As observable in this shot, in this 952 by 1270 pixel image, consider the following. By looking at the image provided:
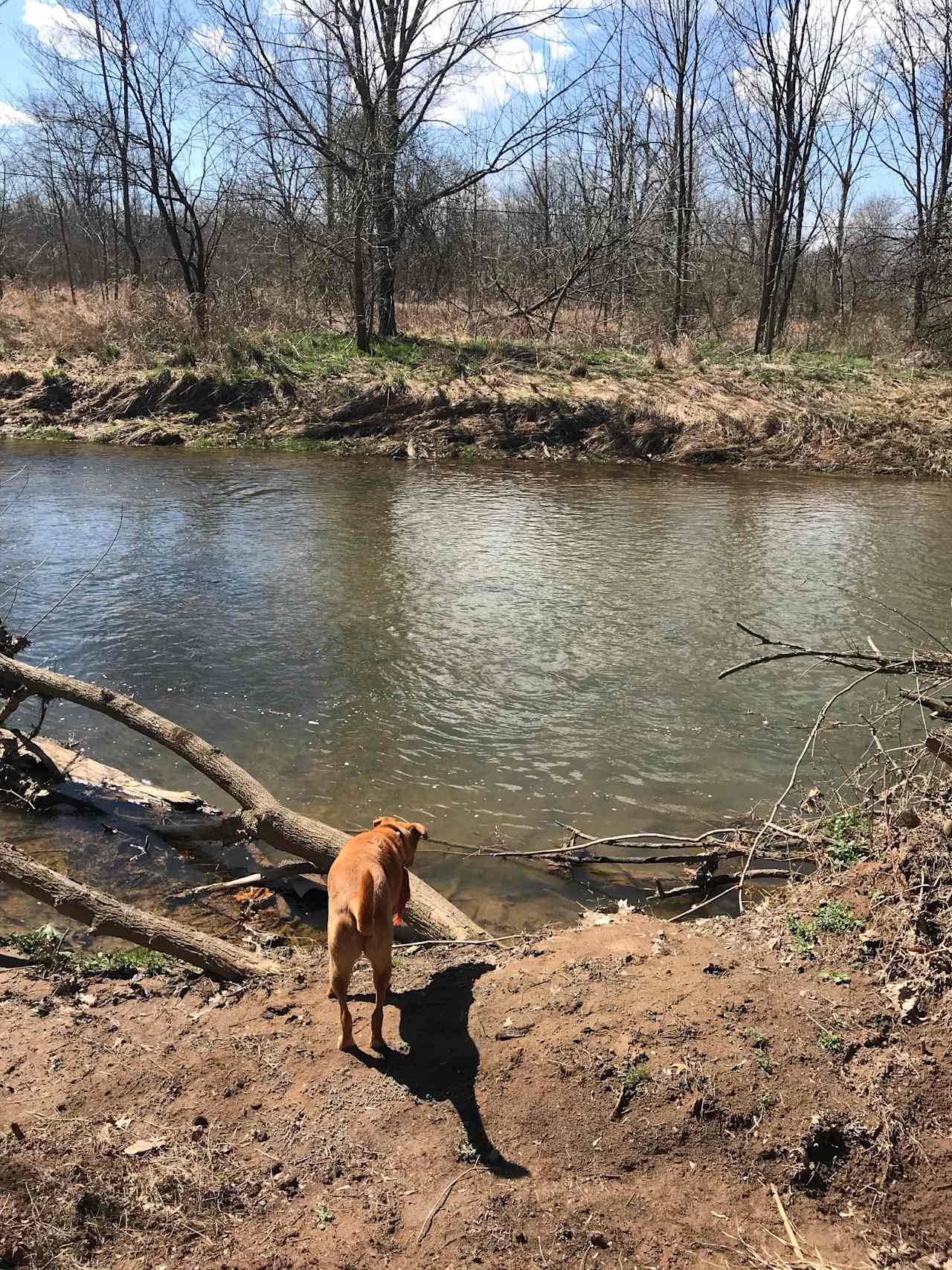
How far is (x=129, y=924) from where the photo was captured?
A: 13.3ft

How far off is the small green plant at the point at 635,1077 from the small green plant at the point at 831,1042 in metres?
0.61

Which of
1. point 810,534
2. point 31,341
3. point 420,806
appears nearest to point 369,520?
point 810,534

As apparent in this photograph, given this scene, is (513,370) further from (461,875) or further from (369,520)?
(461,875)

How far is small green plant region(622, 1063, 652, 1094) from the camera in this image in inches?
117

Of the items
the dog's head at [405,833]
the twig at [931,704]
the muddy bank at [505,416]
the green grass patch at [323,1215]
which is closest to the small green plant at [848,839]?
the twig at [931,704]

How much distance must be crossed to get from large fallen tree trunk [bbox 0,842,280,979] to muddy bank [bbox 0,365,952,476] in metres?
17.1

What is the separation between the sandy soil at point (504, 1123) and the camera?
2.49 m

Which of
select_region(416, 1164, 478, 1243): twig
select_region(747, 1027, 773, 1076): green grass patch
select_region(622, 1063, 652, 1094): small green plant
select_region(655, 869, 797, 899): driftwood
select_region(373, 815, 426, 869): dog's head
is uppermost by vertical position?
select_region(373, 815, 426, 869): dog's head

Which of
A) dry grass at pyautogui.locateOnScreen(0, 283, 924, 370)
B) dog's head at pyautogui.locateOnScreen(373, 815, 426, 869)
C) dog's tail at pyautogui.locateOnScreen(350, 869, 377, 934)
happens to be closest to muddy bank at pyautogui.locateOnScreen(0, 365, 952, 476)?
dry grass at pyautogui.locateOnScreen(0, 283, 924, 370)

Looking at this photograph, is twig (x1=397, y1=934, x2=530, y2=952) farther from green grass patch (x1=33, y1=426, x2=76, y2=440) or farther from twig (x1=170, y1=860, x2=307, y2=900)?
green grass patch (x1=33, y1=426, x2=76, y2=440)

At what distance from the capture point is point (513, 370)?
23047 millimetres

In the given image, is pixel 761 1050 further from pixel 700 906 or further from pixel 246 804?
pixel 246 804

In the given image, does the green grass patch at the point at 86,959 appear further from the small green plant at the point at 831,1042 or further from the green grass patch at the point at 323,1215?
the small green plant at the point at 831,1042

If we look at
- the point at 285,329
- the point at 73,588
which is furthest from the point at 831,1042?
the point at 285,329
